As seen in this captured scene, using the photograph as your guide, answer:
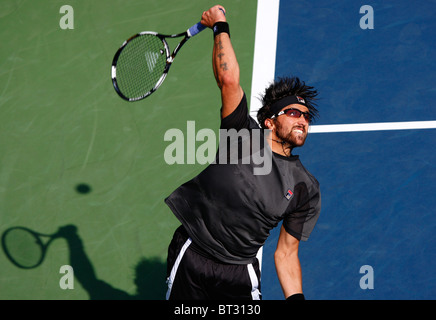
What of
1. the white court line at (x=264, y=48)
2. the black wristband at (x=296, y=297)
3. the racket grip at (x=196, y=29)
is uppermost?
the white court line at (x=264, y=48)

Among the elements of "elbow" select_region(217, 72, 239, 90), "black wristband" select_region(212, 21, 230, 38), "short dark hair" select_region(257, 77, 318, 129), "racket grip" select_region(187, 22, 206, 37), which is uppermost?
"racket grip" select_region(187, 22, 206, 37)

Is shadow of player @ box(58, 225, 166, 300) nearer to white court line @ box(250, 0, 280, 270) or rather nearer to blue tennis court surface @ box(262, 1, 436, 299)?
blue tennis court surface @ box(262, 1, 436, 299)

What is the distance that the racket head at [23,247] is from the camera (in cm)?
731

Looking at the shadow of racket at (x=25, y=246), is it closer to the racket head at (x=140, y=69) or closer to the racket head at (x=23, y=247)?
the racket head at (x=23, y=247)

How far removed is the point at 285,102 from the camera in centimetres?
507

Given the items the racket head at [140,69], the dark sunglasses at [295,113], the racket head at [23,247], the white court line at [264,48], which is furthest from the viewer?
the white court line at [264,48]

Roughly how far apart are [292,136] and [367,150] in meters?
2.94

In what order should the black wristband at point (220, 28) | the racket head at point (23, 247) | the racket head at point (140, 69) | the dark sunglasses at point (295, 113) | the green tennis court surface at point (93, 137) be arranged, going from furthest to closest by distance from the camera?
the racket head at point (23, 247) → the green tennis court surface at point (93, 137) → the racket head at point (140, 69) → the dark sunglasses at point (295, 113) → the black wristband at point (220, 28)

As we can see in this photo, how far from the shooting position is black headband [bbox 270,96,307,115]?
199 inches

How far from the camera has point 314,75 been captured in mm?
8180

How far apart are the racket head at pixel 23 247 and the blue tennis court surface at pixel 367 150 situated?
8.70 feet

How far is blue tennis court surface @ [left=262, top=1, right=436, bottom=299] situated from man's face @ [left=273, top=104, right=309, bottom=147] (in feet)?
7.77

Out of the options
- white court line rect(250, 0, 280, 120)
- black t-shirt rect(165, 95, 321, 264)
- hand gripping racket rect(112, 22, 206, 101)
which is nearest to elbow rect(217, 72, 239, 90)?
Result: black t-shirt rect(165, 95, 321, 264)

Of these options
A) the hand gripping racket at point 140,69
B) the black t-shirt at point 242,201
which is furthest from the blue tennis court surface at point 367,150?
the hand gripping racket at point 140,69
